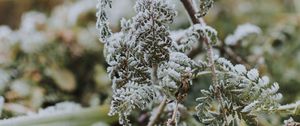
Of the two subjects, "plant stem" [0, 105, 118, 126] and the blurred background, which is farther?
the blurred background

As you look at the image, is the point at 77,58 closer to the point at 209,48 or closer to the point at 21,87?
the point at 21,87

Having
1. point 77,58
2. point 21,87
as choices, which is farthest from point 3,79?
point 77,58

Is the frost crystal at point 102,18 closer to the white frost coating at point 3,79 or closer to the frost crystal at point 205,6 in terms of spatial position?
the frost crystal at point 205,6

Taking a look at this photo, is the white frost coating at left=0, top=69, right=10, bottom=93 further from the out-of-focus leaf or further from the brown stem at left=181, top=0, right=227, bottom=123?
the brown stem at left=181, top=0, right=227, bottom=123

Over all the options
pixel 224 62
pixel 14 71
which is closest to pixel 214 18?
pixel 14 71

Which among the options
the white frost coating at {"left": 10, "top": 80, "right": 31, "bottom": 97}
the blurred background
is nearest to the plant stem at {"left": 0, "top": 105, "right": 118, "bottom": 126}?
the blurred background

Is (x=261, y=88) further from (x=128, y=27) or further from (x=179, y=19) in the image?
(x=179, y=19)
